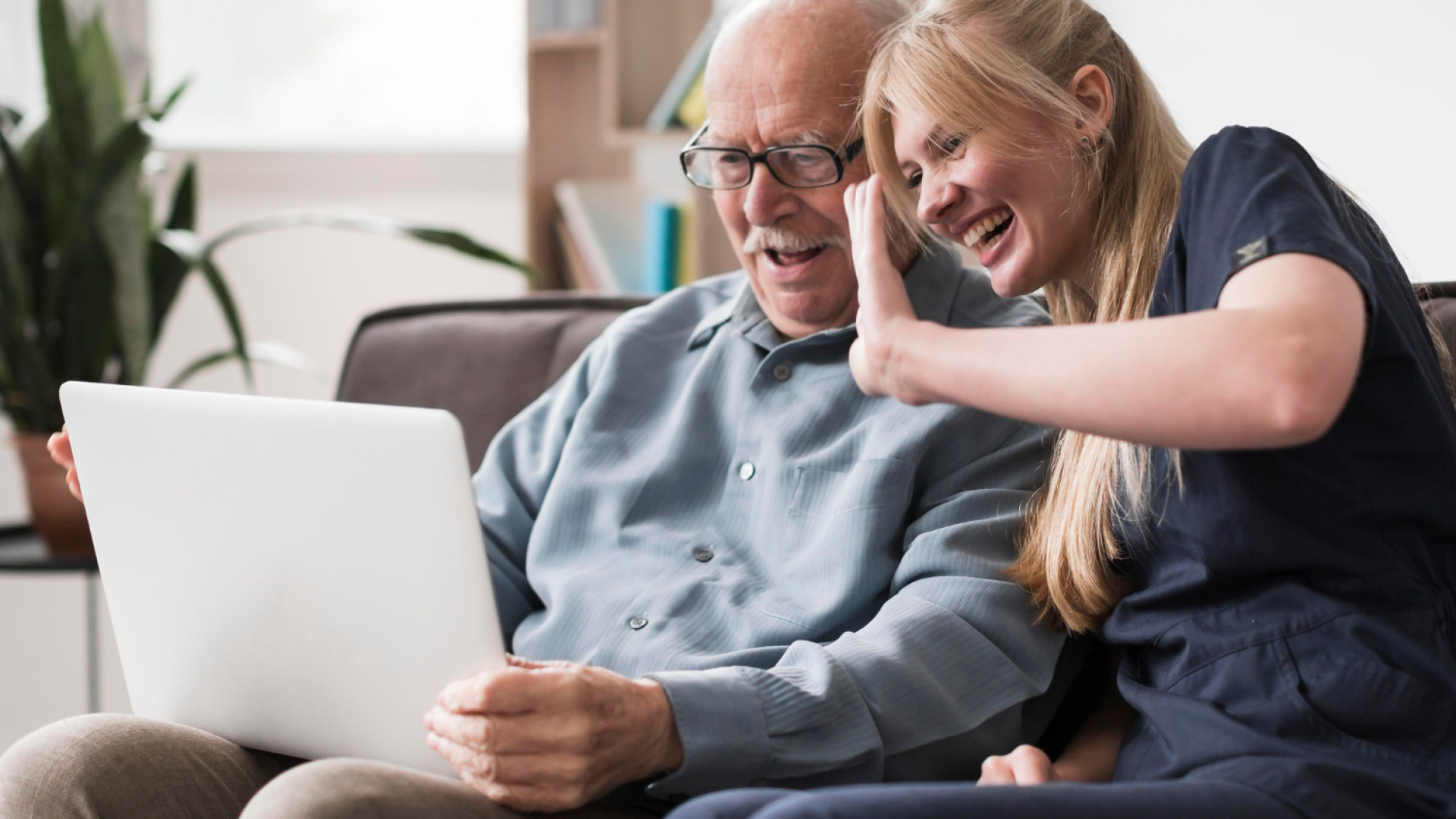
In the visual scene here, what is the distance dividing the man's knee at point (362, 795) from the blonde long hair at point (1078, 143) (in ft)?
1.65

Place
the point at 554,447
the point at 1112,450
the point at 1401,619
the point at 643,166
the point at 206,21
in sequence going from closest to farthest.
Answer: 1. the point at 1401,619
2. the point at 1112,450
3. the point at 554,447
4. the point at 643,166
5. the point at 206,21

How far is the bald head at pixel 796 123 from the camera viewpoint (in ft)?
4.21

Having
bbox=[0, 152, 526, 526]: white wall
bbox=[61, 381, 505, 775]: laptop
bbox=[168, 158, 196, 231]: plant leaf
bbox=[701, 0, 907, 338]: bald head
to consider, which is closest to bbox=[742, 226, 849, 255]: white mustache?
bbox=[701, 0, 907, 338]: bald head

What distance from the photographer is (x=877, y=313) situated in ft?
2.89

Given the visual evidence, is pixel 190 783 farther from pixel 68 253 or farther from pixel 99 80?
pixel 99 80

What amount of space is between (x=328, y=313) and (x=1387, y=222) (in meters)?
2.47

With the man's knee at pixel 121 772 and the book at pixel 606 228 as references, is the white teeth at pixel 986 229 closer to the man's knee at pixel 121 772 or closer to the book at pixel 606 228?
the man's knee at pixel 121 772

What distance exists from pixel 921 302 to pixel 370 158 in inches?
85.9

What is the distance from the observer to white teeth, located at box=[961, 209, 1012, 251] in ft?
3.49

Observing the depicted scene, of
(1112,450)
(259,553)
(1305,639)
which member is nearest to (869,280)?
(1112,450)

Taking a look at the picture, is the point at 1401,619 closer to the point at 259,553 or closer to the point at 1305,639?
the point at 1305,639

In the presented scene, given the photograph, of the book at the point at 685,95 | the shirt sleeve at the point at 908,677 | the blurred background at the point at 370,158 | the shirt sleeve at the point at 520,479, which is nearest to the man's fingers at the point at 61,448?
the shirt sleeve at the point at 520,479

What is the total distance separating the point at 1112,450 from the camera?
38.9 inches

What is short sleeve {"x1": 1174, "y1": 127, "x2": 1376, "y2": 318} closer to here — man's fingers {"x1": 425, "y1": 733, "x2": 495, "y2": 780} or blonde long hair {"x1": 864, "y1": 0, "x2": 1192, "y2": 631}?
blonde long hair {"x1": 864, "y1": 0, "x2": 1192, "y2": 631}
